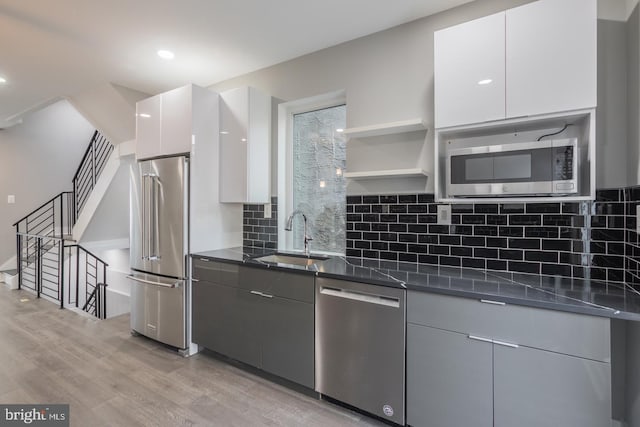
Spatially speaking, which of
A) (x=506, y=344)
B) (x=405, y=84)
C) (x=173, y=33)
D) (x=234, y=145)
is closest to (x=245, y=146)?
(x=234, y=145)

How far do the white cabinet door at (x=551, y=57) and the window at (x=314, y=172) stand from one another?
138cm

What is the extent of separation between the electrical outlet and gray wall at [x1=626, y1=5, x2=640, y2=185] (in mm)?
922

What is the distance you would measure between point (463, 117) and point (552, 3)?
685mm

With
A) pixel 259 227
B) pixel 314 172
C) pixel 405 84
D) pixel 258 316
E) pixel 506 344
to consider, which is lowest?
pixel 258 316

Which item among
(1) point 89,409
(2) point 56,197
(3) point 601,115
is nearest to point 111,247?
(2) point 56,197

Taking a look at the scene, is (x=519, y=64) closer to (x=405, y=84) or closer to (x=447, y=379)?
(x=405, y=84)

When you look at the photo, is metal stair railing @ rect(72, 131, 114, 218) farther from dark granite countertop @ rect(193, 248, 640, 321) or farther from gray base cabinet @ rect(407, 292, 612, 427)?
gray base cabinet @ rect(407, 292, 612, 427)

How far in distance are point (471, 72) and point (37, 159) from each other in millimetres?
7342

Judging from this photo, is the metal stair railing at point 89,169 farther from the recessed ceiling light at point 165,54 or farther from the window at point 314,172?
the window at point 314,172

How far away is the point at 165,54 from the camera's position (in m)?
2.91

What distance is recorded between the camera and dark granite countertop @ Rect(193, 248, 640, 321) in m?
1.37

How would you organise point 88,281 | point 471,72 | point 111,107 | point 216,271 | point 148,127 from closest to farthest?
1. point 471,72
2. point 216,271
3. point 148,127
4. point 111,107
5. point 88,281

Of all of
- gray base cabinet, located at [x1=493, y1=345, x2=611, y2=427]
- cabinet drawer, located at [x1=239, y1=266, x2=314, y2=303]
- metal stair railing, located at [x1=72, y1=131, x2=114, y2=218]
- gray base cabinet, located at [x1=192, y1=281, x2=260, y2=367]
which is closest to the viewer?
gray base cabinet, located at [x1=493, y1=345, x2=611, y2=427]

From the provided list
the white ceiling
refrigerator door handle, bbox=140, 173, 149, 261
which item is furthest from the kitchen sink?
the white ceiling
